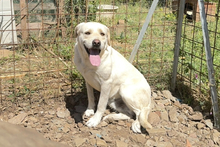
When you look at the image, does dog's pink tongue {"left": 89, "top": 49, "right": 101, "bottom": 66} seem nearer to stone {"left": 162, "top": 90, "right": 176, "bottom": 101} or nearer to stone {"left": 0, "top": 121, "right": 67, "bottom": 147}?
stone {"left": 162, "top": 90, "right": 176, "bottom": 101}

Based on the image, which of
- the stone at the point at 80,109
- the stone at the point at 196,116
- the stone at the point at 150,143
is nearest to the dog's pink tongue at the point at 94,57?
the stone at the point at 80,109

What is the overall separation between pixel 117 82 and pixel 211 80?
47.0 inches

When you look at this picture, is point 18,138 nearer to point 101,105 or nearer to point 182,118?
point 101,105

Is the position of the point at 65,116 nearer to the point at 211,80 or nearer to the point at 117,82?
the point at 117,82

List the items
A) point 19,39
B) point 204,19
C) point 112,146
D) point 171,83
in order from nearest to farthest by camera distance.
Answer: point 112,146
point 204,19
point 171,83
point 19,39

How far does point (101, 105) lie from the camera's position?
346cm

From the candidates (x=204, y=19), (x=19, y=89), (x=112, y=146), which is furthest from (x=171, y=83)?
(x=19, y=89)

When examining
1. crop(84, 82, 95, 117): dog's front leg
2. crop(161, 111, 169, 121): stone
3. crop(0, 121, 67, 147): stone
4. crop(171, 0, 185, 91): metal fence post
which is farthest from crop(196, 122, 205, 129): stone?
crop(0, 121, 67, 147): stone

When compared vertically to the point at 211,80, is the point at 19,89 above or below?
below

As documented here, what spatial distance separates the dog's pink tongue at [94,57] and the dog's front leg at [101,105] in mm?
389

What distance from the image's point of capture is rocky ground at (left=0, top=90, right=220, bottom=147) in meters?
3.21

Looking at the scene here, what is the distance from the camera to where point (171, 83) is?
445 cm

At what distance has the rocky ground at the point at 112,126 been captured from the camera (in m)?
3.21

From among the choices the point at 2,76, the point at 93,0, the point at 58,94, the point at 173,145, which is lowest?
the point at 173,145
